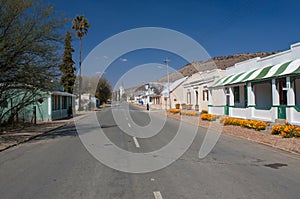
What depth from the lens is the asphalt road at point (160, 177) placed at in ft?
16.2

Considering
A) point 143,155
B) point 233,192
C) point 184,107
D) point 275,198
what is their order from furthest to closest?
1. point 184,107
2. point 143,155
3. point 233,192
4. point 275,198

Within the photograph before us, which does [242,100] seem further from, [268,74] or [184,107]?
[184,107]

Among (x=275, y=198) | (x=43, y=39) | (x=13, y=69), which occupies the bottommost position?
(x=275, y=198)

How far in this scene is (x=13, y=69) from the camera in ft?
41.6

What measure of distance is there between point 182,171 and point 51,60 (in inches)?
390

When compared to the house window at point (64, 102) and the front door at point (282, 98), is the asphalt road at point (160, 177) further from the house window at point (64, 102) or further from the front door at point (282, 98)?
the house window at point (64, 102)

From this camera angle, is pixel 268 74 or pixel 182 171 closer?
pixel 182 171

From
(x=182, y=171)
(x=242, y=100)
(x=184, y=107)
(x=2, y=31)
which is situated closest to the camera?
(x=182, y=171)

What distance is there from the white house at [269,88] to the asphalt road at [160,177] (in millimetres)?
7045

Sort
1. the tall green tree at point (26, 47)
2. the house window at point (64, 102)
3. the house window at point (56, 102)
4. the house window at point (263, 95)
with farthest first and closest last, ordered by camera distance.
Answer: the house window at point (64, 102) → the house window at point (56, 102) → the house window at point (263, 95) → the tall green tree at point (26, 47)

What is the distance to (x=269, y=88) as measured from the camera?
21641mm

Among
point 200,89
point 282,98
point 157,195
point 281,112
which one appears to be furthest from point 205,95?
point 157,195

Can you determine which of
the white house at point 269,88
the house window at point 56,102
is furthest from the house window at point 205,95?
the house window at point 56,102

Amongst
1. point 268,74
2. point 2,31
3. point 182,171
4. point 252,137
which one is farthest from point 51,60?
point 268,74
